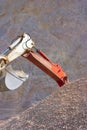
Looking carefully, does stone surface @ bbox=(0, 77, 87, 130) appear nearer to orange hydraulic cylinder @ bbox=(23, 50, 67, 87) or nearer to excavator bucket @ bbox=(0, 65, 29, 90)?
orange hydraulic cylinder @ bbox=(23, 50, 67, 87)

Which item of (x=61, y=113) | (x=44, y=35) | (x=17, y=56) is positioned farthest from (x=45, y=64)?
(x=44, y=35)

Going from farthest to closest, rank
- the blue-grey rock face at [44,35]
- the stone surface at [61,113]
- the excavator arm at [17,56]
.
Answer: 1. the blue-grey rock face at [44,35]
2. the excavator arm at [17,56]
3. the stone surface at [61,113]

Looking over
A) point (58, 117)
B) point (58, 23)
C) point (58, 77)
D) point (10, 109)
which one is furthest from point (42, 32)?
point (58, 117)

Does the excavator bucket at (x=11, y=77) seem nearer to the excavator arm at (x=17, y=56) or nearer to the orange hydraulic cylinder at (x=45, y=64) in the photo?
the excavator arm at (x=17, y=56)

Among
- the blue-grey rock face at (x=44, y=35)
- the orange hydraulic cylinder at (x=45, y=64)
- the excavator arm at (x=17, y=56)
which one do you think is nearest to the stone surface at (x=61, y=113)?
the orange hydraulic cylinder at (x=45, y=64)

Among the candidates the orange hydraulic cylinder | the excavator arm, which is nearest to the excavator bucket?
the excavator arm

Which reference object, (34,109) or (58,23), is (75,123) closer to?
(34,109)
